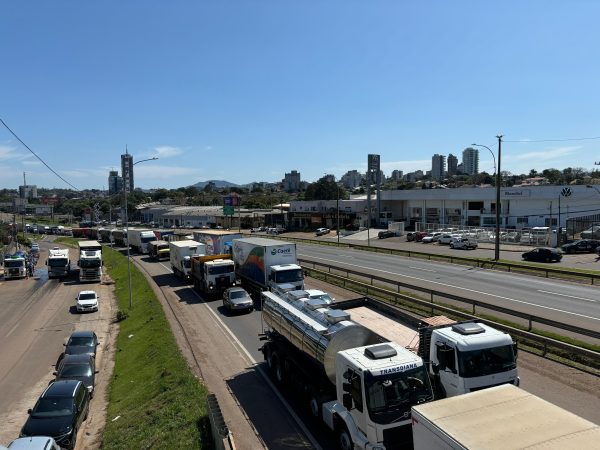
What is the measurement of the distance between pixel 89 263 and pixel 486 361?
154 feet

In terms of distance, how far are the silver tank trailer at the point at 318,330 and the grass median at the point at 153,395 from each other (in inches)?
132

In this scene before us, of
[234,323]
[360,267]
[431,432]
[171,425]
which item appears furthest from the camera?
[360,267]

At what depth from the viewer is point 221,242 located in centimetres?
4475

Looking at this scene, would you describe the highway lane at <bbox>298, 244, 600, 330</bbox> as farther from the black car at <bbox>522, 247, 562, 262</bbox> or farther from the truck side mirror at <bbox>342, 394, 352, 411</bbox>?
the truck side mirror at <bbox>342, 394, 352, 411</bbox>

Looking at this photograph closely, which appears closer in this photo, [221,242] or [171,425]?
[171,425]

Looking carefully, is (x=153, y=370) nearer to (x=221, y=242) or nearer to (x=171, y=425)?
(x=171, y=425)

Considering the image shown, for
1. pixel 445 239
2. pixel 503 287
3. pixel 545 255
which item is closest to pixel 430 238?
pixel 445 239

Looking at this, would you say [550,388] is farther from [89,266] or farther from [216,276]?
[89,266]

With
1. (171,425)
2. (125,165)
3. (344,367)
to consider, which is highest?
(125,165)

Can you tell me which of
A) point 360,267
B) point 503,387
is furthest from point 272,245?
point 503,387

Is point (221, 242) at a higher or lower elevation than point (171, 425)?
higher

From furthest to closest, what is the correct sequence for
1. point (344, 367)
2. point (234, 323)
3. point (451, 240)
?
point (451, 240), point (234, 323), point (344, 367)

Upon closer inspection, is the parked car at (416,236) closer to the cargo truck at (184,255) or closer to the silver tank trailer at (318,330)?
the cargo truck at (184,255)

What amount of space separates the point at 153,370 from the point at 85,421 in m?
3.11
